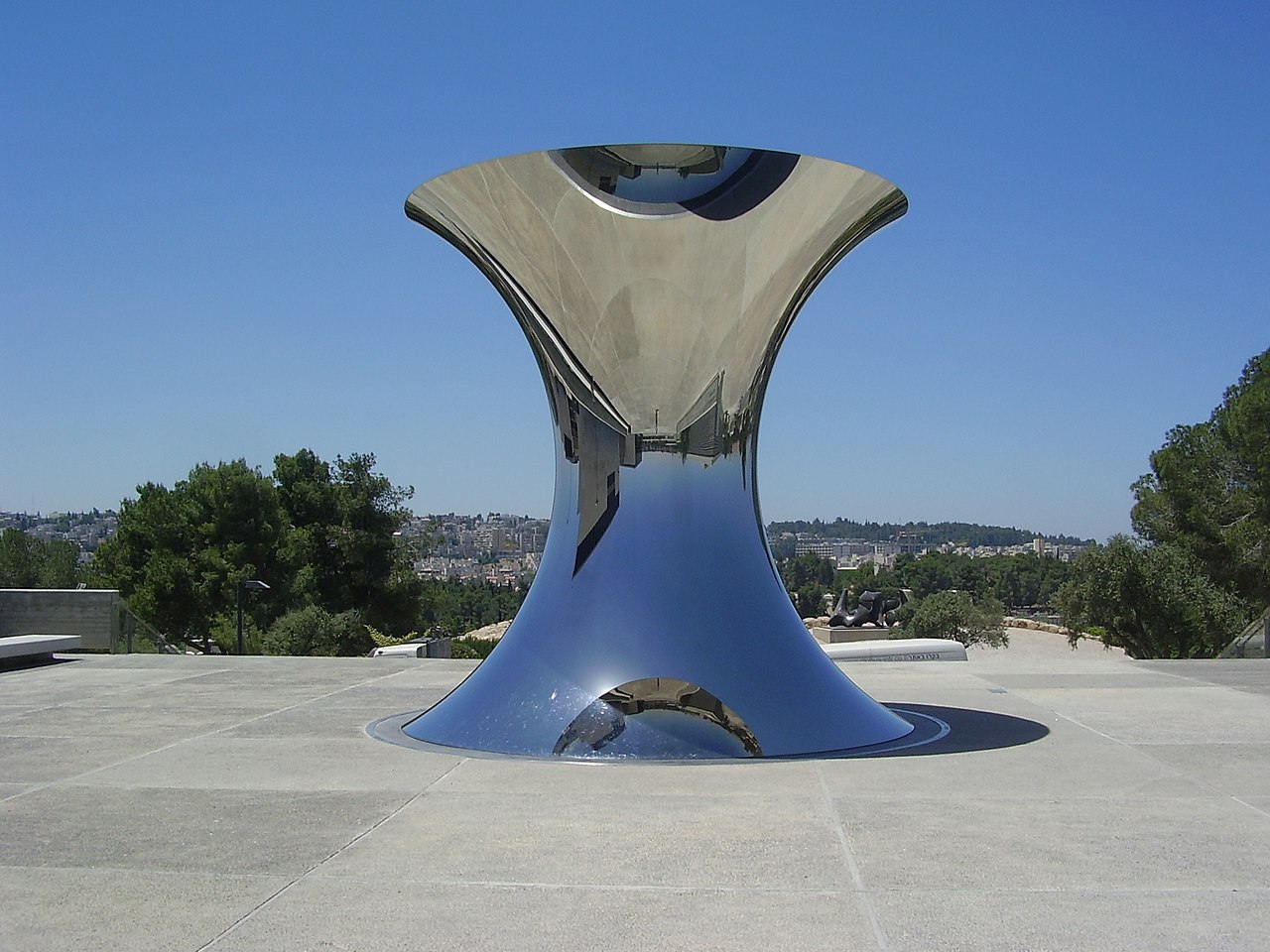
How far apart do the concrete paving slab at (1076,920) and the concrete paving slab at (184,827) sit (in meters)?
2.13

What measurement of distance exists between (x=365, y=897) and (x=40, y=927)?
96 centimetres

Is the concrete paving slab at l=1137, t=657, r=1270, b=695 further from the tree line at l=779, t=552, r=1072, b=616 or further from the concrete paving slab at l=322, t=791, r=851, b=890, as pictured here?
the tree line at l=779, t=552, r=1072, b=616

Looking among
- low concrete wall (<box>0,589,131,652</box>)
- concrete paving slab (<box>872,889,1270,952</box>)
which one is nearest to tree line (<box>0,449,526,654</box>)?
low concrete wall (<box>0,589,131,652</box>)

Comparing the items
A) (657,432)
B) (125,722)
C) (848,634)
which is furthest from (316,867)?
(848,634)

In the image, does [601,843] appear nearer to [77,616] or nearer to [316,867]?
[316,867]

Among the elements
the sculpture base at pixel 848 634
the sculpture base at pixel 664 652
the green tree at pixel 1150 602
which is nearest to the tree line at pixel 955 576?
the sculpture base at pixel 848 634

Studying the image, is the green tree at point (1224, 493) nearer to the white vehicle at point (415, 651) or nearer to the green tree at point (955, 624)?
the green tree at point (955, 624)

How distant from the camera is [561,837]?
503 cm

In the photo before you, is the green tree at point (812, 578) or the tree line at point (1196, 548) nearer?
the tree line at point (1196, 548)

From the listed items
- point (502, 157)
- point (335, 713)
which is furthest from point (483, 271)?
point (335, 713)

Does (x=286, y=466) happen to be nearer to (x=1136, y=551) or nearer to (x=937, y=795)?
(x=1136, y=551)

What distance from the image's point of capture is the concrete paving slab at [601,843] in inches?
175

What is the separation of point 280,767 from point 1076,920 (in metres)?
4.31

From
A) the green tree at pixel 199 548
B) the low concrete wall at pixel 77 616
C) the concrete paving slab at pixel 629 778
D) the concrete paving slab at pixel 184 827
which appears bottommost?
the concrete paving slab at pixel 184 827
